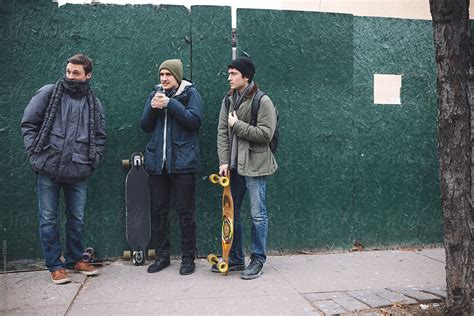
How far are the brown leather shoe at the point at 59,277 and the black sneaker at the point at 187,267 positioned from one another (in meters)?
1.02

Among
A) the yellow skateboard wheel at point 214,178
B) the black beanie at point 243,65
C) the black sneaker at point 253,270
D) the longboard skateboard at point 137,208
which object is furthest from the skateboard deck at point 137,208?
the black beanie at point 243,65

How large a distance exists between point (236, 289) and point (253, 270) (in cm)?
37

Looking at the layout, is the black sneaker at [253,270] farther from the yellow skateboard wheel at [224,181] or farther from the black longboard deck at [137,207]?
the black longboard deck at [137,207]

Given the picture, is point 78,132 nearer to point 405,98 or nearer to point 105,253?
point 105,253

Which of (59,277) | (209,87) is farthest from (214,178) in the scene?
(59,277)

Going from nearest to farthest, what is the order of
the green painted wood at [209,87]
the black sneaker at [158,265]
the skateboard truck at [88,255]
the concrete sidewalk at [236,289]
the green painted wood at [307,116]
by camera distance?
the concrete sidewalk at [236,289] < the black sneaker at [158,265] < the skateboard truck at [88,255] < the green painted wood at [209,87] < the green painted wood at [307,116]

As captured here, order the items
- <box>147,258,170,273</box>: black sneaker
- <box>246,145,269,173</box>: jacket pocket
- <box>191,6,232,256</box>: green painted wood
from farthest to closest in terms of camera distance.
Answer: <box>191,6,232,256</box>: green painted wood, <box>147,258,170,273</box>: black sneaker, <box>246,145,269,173</box>: jacket pocket

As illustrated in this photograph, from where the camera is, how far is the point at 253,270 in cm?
457

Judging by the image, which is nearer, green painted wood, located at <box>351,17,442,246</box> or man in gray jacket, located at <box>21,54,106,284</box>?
man in gray jacket, located at <box>21,54,106,284</box>

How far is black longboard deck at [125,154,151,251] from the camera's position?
196 inches

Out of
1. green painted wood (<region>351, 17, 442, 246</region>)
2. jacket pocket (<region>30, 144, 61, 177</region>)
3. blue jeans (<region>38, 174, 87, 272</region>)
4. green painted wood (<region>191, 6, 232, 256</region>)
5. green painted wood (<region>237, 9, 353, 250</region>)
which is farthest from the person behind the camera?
green painted wood (<region>351, 17, 442, 246</region>)

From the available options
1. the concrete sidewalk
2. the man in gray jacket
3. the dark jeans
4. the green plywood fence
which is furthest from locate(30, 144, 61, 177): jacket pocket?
the concrete sidewalk

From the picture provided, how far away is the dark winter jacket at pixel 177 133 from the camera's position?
4656 millimetres

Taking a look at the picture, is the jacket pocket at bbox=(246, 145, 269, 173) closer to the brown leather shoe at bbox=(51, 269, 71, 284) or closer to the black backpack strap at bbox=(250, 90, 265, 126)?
the black backpack strap at bbox=(250, 90, 265, 126)
